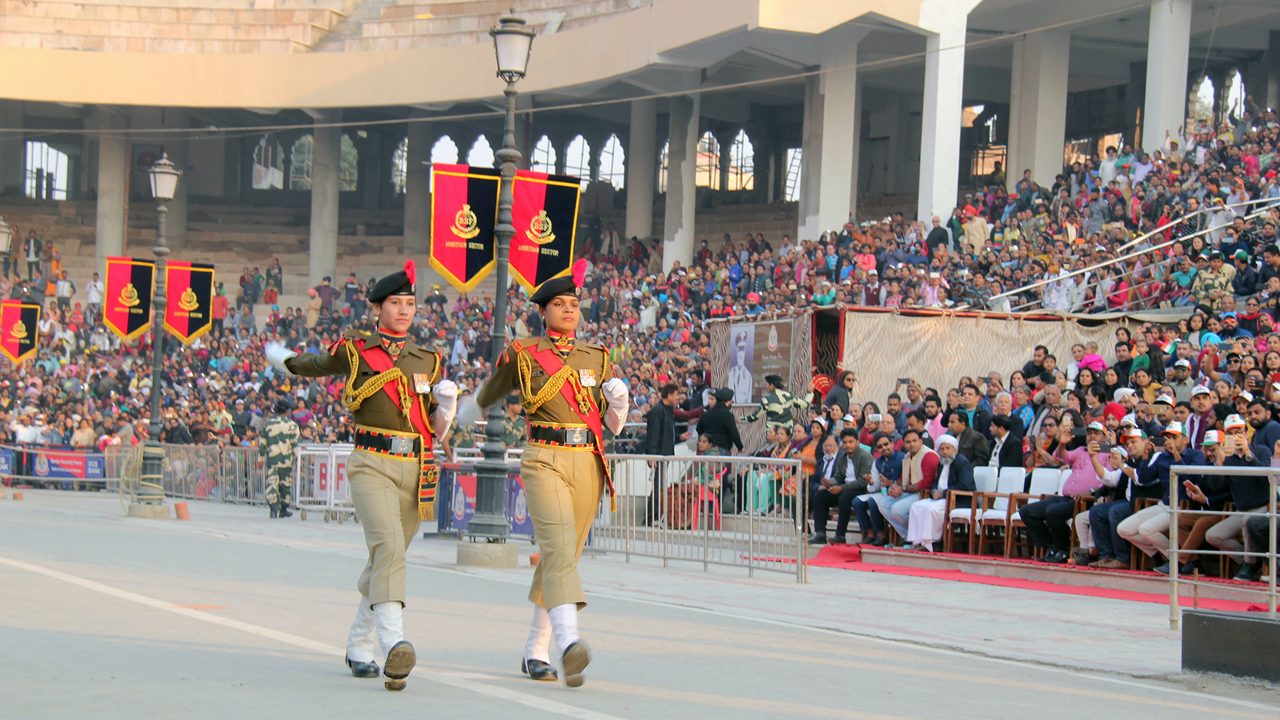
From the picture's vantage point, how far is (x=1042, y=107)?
128ft

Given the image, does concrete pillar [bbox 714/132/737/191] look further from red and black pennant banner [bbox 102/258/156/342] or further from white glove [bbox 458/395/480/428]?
white glove [bbox 458/395/480/428]

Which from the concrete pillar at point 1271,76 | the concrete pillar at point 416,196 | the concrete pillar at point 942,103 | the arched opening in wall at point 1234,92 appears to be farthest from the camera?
the concrete pillar at point 416,196

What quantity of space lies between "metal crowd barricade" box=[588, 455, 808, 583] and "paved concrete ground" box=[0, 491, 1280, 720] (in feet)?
1.13

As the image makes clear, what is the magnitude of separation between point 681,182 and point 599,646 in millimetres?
35523

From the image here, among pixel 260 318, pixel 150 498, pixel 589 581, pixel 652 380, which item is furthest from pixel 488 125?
pixel 589 581

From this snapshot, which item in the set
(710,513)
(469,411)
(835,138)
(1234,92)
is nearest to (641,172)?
(835,138)

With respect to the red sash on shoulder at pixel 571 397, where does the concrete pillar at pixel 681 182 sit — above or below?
above

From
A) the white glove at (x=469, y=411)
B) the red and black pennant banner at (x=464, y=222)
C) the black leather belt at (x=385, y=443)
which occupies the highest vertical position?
the red and black pennant banner at (x=464, y=222)

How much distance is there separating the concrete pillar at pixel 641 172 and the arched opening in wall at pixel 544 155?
11.7 meters

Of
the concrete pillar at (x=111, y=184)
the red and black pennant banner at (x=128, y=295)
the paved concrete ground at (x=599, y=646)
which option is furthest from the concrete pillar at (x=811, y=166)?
the concrete pillar at (x=111, y=184)

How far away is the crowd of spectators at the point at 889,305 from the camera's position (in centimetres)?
2044

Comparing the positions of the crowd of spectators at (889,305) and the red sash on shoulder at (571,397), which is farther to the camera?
the crowd of spectators at (889,305)

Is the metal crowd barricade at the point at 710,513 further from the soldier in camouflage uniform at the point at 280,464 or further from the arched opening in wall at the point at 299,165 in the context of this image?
the arched opening in wall at the point at 299,165

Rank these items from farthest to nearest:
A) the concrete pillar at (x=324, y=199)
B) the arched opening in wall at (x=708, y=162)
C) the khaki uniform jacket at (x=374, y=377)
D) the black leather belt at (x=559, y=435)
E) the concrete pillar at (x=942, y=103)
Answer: the arched opening in wall at (x=708, y=162) → the concrete pillar at (x=324, y=199) → the concrete pillar at (x=942, y=103) → the khaki uniform jacket at (x=374, y=377) → the black leather belt at (x=559, y=435)
